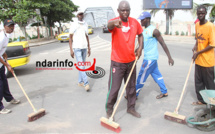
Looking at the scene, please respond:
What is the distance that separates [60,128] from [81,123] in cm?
35

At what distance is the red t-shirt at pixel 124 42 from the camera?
282 cm

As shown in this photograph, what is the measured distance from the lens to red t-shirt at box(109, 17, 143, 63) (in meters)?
2.82

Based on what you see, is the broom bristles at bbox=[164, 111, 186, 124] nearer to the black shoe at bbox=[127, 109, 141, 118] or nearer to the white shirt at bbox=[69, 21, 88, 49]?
the black shoe at bbox=[127, 109, 141, 118]

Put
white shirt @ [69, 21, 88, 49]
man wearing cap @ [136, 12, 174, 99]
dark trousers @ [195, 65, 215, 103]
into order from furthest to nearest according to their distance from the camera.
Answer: white shirt @ [69, 21, 88, 49], man wearing cap @ [136, 12, 174, 99], dark trousers @ [195, 65, 215, 103]

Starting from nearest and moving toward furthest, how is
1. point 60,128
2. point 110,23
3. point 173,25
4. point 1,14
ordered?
point 110,23 < point 60,128 < point 1,14 < point 173,25

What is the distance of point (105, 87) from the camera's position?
195 inches

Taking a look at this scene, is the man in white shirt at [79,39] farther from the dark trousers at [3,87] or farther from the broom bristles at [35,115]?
the dark trousers at [3,87]

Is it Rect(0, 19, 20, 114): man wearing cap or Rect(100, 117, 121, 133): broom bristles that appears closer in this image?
Rect(100, 117, 121, 133): broom bristles

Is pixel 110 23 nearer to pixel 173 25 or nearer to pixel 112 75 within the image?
pixel 112 75

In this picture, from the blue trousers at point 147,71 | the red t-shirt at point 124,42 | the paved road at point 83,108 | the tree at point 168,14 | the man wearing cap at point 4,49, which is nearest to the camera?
the red t-shirt at point 124,42

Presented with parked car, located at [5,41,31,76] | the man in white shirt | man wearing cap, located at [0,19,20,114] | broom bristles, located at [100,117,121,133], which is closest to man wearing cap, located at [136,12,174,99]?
broom bristles, located at [100,117,121,133]

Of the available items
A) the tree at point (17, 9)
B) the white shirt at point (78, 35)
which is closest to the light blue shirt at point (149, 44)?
the white shirt at point (78, 35)

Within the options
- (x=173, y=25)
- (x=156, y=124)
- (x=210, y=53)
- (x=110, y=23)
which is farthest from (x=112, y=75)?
(x=173, y=25)

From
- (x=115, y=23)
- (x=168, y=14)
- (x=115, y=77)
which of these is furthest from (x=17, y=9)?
(x=168, y=14)
